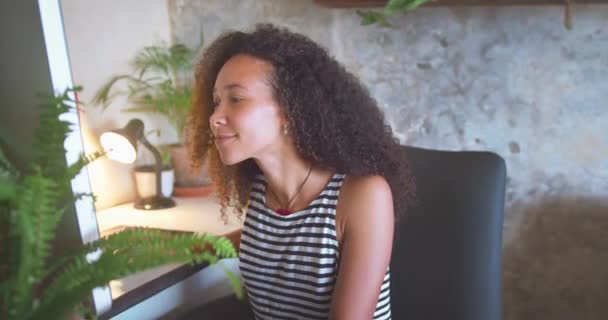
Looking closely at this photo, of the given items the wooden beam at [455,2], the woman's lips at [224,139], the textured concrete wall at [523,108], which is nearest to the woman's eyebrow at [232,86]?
the woman's lips at [224,139]

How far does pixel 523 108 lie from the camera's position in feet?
6.32

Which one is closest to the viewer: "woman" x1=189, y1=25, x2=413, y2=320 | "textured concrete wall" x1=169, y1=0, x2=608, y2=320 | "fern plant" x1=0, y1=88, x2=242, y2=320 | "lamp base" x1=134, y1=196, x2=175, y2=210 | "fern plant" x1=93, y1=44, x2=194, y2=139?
"fern plant" x1=0, y1=88, x2=242, y2=320

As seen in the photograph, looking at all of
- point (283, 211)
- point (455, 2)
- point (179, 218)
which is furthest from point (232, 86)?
point (455, 2)

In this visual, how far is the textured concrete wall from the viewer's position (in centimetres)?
185

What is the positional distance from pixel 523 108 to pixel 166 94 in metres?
1.26

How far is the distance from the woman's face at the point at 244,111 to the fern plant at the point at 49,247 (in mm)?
531

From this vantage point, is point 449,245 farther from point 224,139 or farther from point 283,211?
point 224,139

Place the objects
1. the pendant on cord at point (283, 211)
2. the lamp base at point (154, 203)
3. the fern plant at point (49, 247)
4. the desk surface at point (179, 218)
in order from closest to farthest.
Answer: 1. the fern plant at point (49, 247)
2. the pendant on cord at point (283, 211)
3. the desk surface at point (179, 218)
4. the lamp base at point (154, 203)

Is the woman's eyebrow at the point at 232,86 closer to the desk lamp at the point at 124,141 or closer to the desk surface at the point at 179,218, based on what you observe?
the desk surface at the point at 179,218

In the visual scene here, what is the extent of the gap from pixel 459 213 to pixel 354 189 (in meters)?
0.27

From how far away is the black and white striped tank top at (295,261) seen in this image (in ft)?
4.22

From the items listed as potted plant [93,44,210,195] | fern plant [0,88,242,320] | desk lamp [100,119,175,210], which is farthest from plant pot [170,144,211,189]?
fern plant [0,88,242,320]

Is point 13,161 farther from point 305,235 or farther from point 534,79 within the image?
point 534,79

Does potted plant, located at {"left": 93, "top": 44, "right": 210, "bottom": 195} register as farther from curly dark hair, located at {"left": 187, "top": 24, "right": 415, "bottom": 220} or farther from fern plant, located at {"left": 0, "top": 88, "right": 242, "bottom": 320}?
fern plant, located at {"left": 0, "top": 88, "right": 242, "bottom": 320}
